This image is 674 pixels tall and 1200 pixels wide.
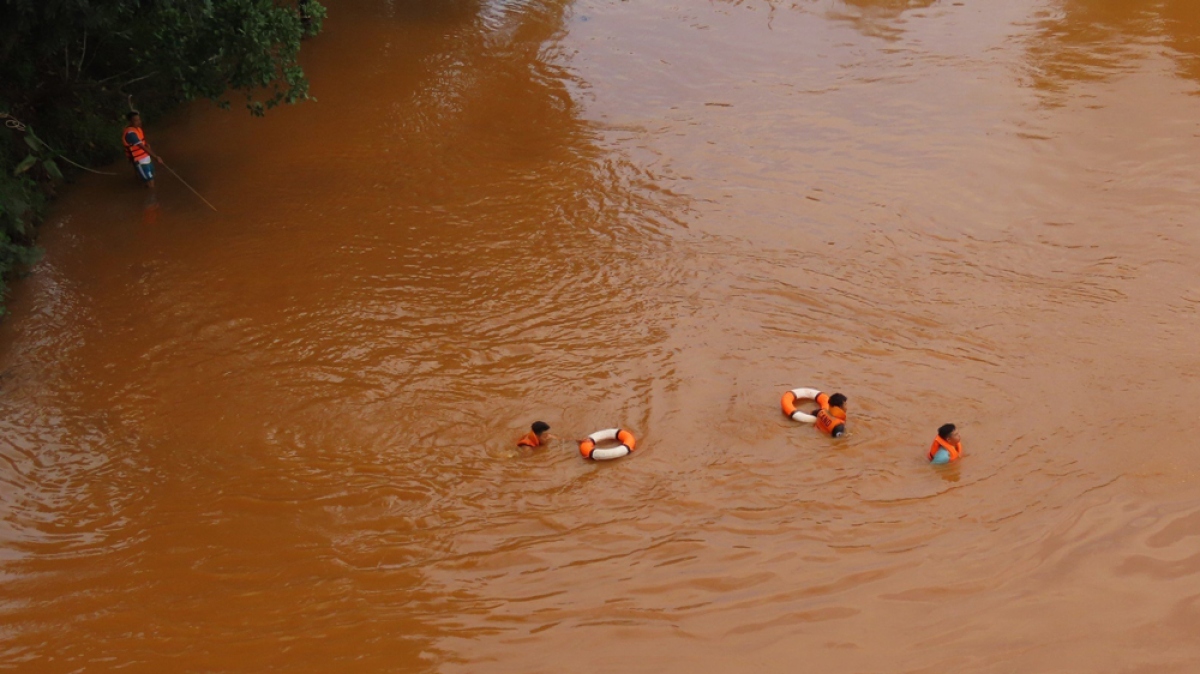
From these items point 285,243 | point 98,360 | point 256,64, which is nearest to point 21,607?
point 98,360

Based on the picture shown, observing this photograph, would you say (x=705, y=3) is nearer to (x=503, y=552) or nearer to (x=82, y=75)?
(x=82, y=75)

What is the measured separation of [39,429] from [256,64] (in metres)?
5.59

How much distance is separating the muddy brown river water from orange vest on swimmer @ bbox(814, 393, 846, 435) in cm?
27

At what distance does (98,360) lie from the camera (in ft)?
34.4

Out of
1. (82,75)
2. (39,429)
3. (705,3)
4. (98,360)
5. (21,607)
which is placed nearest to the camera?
(21,607)

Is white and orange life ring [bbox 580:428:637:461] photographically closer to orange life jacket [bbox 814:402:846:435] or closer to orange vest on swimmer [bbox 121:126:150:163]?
orange life jacket [bbox 814:402:846:435]

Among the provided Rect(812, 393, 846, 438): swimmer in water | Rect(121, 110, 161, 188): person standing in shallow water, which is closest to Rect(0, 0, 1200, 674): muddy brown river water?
Rect(812, 393, 846, 438): swimmer in water

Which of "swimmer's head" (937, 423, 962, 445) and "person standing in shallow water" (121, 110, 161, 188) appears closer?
"swimmer's head" (937, 423, 962, 445)

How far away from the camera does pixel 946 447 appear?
888 cm

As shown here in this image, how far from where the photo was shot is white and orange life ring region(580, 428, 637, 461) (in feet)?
29.8

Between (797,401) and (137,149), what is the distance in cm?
1026

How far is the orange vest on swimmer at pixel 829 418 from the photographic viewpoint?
30.4ft

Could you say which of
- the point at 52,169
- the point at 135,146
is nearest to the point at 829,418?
the point at 135,146

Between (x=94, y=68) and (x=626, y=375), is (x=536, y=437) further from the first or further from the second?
(x=94, y=68)
